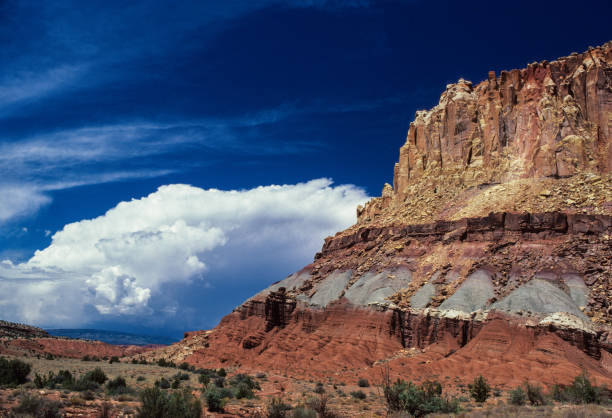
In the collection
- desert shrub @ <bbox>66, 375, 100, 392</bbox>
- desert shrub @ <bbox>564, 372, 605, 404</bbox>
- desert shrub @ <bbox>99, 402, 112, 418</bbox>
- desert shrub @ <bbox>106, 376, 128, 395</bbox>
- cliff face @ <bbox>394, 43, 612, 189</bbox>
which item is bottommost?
desert shrub @ <bbox>106, 376, 128, 395</bbox>

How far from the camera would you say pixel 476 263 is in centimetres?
5569

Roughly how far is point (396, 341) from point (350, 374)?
9.91 meters

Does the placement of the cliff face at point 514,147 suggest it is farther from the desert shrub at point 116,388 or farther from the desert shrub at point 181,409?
the desert shrub at point 181,409

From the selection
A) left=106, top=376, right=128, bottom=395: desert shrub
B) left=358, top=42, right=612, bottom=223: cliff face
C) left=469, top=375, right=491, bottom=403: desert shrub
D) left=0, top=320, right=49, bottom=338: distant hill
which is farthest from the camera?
left=0, top=320, right=49, bottom=338: distant hill

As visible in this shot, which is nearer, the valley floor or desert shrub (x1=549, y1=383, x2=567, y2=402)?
the valley floor

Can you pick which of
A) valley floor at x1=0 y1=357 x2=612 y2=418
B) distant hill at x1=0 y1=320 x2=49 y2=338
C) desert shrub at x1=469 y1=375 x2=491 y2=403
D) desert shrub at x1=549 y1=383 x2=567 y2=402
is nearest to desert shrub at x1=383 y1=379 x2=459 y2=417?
valley floor at x1=0 y1=357 x2=612 y2=418

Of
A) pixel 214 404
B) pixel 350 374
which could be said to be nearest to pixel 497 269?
pixel 350 374

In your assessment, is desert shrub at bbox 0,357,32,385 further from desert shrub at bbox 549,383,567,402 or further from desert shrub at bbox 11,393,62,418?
desert shrub at bbox 549,383,567,402

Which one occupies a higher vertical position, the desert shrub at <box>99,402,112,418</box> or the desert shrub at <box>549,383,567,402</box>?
the desert shrub at <box>549,383,567,402</box>

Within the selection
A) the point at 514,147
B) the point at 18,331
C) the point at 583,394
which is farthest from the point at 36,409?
the point at 18,331

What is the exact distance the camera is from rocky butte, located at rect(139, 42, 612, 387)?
141 feet

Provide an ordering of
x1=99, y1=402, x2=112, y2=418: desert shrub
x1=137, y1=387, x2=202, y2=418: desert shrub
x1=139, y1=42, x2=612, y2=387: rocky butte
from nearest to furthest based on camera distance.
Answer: x1=137, y1=387, x2=202, y2=418: desert shrub
x1=99, y1=402, x2=112, y2=418: desert shrub
x1=139, y1=42, x2=612, y2=387: rocky butte

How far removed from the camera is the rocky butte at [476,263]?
42.9 metres

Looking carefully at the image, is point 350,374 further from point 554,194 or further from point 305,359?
point 554,194
